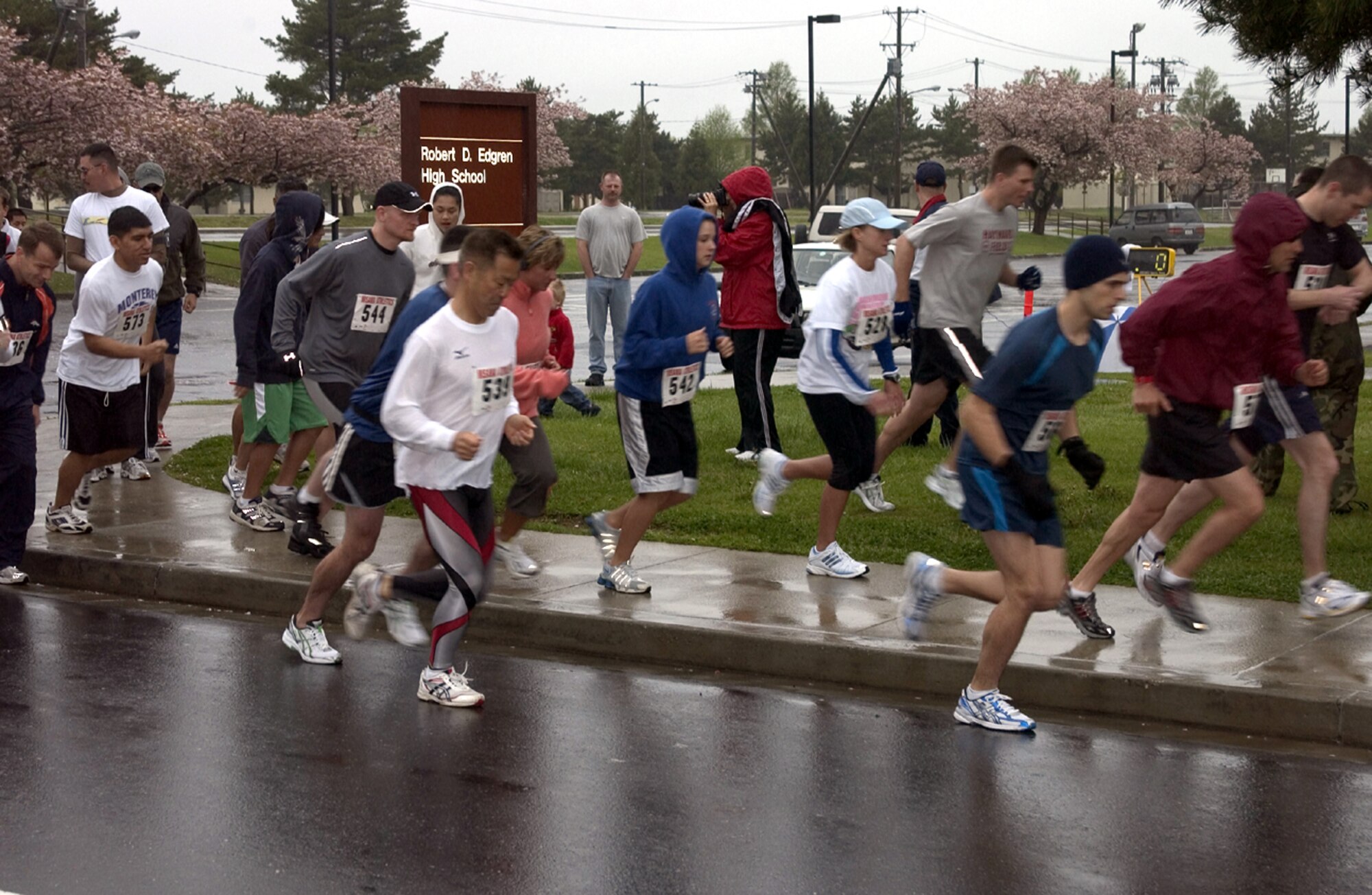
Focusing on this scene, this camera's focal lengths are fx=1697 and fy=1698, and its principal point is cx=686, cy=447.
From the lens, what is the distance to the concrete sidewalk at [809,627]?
653 cm

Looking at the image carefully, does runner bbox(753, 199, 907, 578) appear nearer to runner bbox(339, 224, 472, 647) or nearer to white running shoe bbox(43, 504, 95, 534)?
runner bbox(339, 224, 472, 647)

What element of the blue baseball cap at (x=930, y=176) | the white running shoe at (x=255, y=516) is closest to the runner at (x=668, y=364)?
Answer: the white running shoe at (x=255, y=516)

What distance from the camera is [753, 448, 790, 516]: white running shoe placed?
8695 mm

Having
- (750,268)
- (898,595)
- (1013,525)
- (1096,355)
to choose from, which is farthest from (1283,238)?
(750,268)

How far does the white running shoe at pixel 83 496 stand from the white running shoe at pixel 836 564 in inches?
171

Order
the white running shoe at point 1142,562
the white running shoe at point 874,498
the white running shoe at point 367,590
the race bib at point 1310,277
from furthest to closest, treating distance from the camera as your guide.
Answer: the white running shoe at point 874,498, the race bib at point 1310,277, the white running shoe at point 1142,562, the white running shoe at point 367,590

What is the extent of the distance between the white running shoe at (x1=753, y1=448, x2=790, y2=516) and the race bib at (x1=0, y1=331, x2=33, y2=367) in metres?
3.85

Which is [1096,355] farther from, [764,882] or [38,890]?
Result: [38,890]

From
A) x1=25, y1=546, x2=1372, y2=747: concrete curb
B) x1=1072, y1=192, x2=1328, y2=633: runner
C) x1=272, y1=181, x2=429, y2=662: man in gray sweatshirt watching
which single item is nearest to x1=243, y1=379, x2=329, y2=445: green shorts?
x1=272, y1=181, x2=429, y2=662: man in gray sweatshirt watching

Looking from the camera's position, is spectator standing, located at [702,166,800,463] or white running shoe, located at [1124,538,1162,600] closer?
white running shoe, located at [1124,538,1162,600]

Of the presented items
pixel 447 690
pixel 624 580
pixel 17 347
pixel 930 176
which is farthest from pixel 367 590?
pixel 930 176

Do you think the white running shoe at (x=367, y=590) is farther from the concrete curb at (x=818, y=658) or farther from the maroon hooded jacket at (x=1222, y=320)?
the maroon hooded jacket at (x=1222, y=320)

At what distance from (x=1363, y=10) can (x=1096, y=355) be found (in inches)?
156

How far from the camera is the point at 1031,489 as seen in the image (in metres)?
5.92
